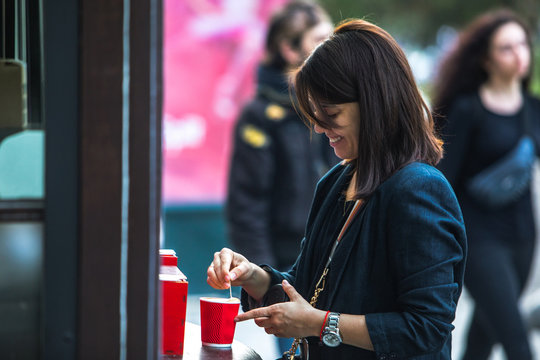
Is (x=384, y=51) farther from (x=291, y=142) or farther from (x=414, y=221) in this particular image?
(x=291, y=142)

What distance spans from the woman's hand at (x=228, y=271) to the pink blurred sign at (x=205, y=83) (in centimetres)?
426

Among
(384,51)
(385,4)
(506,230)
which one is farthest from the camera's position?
(385,4)

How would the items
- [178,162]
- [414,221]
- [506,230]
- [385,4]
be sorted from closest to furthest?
[414,221] → [506,230] → [178,162] → [385,4]

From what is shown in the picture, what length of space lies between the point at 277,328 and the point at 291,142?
237 cm

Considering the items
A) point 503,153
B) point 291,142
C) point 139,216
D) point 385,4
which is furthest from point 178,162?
point 139,216

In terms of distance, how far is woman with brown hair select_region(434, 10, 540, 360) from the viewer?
3.87 m

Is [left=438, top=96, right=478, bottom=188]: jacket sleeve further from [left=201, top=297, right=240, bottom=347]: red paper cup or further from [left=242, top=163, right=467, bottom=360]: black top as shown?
[left=201, top=297, right=240, bottom=347]: red paper cup

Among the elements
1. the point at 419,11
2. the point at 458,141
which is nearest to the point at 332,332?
the point at 458,141

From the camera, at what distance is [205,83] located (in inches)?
256

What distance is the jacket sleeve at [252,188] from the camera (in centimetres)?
423

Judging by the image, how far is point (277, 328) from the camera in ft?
6.36

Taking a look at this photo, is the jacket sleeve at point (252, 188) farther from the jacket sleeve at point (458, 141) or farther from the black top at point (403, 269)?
the black top at point (403, 269)

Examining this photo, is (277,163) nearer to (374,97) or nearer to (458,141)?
(458,141)

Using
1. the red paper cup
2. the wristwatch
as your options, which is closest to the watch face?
the wristwatch
